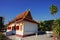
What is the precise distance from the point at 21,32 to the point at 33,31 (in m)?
3.11

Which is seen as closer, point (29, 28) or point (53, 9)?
point (29, 28)

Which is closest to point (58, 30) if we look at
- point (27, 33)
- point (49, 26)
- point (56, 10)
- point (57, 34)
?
point (57, 34)

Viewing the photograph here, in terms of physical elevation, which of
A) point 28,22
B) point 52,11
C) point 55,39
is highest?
point 52,11

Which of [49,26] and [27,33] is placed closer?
[27,33]

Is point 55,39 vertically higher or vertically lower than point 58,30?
lower

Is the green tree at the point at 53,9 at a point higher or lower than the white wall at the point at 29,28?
higher

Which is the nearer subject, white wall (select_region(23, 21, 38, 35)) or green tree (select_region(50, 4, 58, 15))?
white wall (select_region(23, 21, 38, 35))

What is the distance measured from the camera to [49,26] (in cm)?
3844

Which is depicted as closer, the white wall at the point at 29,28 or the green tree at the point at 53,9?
the white wall at the point at 29,28

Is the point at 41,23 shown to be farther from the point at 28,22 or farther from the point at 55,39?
the point at 55,39

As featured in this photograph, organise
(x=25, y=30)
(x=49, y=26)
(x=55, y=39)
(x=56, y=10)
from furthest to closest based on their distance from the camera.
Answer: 1. (x=49, y=26)
2. (x=56, y=10)
3. (x=25, y=30)
4. (x=55, y=39)

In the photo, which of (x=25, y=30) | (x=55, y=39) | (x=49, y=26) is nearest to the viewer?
(x=55, y=39)

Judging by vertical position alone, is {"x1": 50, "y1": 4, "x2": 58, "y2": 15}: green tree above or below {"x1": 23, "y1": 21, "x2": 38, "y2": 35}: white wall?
above

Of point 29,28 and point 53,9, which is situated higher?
point 53,9
